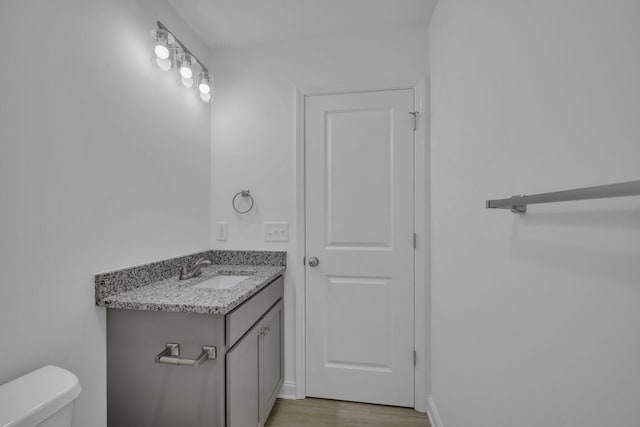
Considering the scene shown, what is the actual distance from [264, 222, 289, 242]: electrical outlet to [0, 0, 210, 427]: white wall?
0.65 m

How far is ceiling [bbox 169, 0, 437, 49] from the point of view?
1677 millimetres

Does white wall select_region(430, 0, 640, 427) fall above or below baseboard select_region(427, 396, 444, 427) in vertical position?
above

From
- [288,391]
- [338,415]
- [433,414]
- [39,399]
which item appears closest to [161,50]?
[39,399]

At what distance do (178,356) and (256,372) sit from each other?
469mm

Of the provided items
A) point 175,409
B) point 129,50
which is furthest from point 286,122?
point 175,409

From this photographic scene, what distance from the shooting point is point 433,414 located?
5.51 feet

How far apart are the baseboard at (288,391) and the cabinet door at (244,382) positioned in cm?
45

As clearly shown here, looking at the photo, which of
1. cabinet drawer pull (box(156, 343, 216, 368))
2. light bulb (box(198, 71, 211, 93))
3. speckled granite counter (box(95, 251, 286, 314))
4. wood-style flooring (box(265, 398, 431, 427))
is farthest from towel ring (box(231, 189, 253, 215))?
wood-style flooring (box(265, 398, 431, 427))

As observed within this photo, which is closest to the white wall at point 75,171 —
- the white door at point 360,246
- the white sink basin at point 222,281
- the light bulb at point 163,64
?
the light bulb at point 163,64

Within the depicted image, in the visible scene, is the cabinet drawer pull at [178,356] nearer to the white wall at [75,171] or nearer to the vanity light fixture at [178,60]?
the white wall at [75,171]

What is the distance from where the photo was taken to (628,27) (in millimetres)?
481

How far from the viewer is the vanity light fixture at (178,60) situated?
4.86ft

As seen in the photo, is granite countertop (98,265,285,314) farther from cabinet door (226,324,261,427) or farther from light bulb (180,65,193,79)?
light bulb (180,65,193,79)

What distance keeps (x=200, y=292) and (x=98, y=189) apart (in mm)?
628
